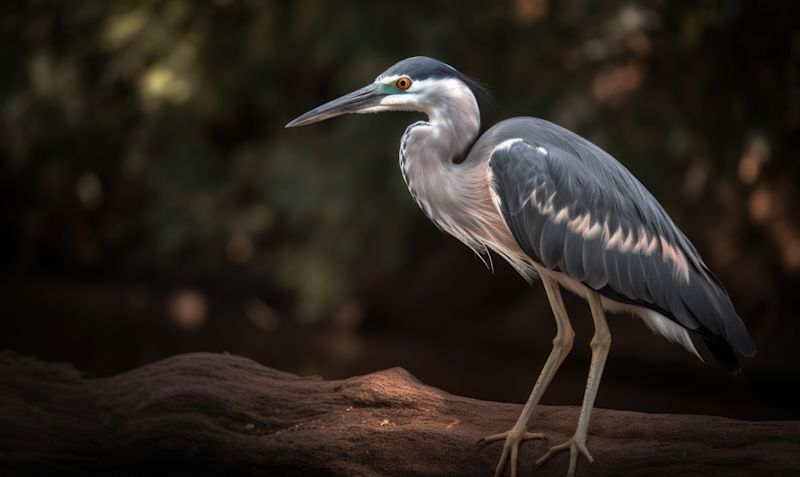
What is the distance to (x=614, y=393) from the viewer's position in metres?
6.59

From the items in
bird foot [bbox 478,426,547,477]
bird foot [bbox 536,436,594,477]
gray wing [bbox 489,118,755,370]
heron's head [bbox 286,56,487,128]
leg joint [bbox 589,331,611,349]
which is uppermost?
heron's head [bbox 286,56,487,128]

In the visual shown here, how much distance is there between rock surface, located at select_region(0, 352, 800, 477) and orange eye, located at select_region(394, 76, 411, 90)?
0.73 meters

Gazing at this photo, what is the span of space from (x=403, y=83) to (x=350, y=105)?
16 centimetres

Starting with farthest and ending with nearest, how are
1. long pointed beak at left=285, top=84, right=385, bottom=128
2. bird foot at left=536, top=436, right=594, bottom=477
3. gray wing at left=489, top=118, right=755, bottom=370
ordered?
long pointed beak at left=285, top=84, right=385, bottom=128 → gray wing at left=489, top=118, right=755, bottom=370 → bird foot at left=536, top=436, right=594, bottom=477

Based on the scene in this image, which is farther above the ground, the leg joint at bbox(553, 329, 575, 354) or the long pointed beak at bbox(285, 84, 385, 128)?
the long pointed beak at bbox(285, 84, 385, 128)

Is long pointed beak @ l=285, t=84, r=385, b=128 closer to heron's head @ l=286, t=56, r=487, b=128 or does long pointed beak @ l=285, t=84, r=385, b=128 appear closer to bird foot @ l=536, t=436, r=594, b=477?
heron's head @ l=286, t=56, r=487, b=128

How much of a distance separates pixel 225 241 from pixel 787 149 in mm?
4351

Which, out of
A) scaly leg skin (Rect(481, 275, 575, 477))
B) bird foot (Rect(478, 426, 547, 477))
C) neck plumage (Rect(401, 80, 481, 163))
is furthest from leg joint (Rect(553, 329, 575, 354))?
neck plumage (Rect(401, 80, 481, 163))

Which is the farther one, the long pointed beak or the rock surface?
the long pointed beak

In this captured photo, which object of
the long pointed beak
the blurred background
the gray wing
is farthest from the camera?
the blurred background

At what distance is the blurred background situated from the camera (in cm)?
632

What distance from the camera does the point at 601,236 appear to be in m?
2.59

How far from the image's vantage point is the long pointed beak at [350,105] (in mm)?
2641

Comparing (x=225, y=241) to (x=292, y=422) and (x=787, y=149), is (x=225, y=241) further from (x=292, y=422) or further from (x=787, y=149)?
(x=292, y=422)
